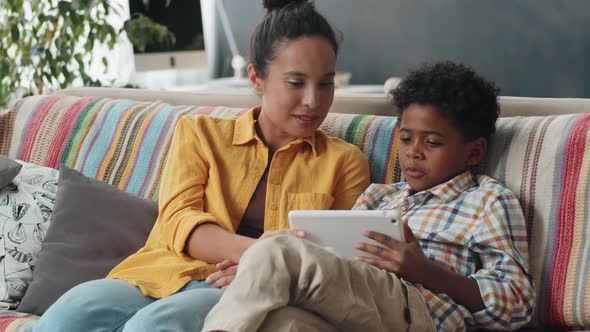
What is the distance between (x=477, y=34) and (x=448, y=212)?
297 centimetres

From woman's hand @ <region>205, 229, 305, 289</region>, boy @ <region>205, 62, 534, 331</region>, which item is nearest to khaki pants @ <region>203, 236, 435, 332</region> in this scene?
boy @ <region>205, 62, 534, 331</region>

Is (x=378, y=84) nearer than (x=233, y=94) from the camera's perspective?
No

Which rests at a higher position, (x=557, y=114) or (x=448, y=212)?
(x=557, y=114)

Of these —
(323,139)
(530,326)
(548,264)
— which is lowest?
(530,326)

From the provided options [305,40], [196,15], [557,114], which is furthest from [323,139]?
[196,15]

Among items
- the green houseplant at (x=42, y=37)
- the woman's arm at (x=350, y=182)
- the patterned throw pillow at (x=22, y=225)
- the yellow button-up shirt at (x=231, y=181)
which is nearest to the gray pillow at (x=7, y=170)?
the patterned throw pillow at (x=22, y=225)

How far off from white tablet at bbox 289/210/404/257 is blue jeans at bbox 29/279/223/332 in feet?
0.69

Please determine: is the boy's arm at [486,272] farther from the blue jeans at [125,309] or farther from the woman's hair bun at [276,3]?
the woman's hair bun at [276,3]

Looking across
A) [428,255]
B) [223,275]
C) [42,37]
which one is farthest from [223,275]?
[42,37]

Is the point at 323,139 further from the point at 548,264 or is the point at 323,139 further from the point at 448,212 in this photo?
the point at 548,264

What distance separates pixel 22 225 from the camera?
192 centimetres

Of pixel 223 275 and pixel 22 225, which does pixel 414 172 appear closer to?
pixel 223 275

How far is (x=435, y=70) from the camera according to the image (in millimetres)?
1752

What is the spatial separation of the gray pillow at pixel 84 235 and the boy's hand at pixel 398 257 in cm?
67
